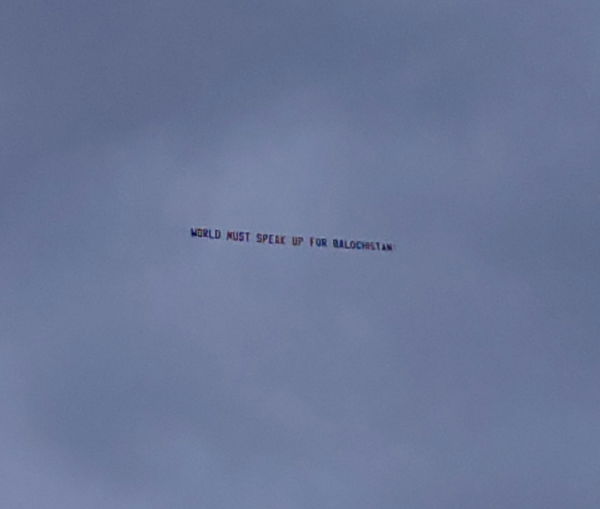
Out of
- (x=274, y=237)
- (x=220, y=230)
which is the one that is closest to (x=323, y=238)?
(x=274, y=237)

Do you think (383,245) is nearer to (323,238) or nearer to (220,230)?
(323,238)

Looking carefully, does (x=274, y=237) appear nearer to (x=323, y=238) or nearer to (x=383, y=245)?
(x=323, y=238)

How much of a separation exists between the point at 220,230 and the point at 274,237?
12.6 metres

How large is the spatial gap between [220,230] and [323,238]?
2479 cm

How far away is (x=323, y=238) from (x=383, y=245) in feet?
47.0

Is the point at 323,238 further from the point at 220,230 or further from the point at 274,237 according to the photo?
the point at 220,230

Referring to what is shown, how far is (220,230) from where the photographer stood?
183125mm

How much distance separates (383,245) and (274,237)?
2622 cm

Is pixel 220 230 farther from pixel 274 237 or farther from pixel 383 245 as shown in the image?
pixel 383 245

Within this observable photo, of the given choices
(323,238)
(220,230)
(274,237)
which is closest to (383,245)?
(323,238)

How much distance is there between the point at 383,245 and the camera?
629ft

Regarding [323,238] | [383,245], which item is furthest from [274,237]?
→ [383,245]
